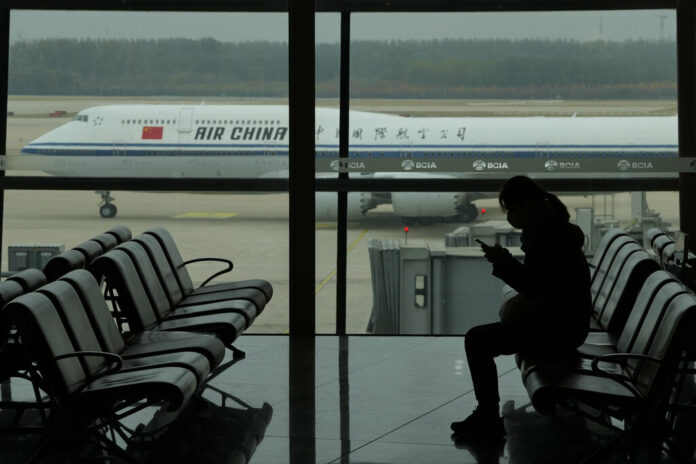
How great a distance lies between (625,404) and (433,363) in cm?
251

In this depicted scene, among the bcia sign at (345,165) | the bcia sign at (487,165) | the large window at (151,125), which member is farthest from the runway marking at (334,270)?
the bcia sign at (487,165)

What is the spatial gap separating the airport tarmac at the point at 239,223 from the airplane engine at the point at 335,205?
0.21 ft

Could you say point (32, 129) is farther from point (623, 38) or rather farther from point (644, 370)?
point (644, 370)

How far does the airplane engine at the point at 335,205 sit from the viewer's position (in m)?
7.38

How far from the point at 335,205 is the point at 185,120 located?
1.40m

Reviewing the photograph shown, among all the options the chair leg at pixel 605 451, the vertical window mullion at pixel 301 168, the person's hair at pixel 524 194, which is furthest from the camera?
the vertical window mullion at pixel 301 168

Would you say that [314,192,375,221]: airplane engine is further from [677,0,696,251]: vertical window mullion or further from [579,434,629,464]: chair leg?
[579,434,629,464]: chair leg

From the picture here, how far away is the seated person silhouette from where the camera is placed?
4500mm

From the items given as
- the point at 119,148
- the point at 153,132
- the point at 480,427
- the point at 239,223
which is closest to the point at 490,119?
the point at 239,223

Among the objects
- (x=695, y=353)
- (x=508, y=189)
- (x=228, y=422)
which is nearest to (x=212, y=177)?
(x=228, y=422)

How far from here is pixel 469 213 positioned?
7547mm

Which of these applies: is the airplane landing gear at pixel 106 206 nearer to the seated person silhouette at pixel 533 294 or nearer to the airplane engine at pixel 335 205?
the airplane engine at pixel 335 205

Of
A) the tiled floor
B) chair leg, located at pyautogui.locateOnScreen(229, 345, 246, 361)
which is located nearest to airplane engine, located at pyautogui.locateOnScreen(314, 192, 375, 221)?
the tiled floor

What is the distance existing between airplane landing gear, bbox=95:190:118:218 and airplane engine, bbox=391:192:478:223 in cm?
226
